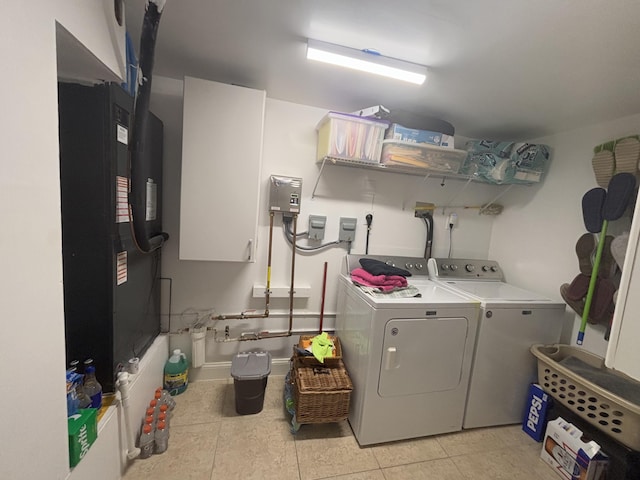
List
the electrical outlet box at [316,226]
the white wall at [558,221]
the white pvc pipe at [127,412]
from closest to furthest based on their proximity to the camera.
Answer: the white pvc pipe at [127,412] < the white wall at [558,221] < the electrical outlet box at [316,226]

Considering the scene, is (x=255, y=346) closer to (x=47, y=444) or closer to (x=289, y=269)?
(x=289, y=269)

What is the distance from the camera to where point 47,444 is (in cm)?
80

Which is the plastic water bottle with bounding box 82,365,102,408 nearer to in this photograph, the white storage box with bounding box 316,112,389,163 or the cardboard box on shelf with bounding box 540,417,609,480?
the white storage box with bounding box 316,112,389,163

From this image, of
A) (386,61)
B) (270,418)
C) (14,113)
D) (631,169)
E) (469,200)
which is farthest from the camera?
(469,200)

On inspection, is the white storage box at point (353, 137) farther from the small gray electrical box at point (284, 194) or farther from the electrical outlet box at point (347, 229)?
the electrical outlet box at point (347, 229)

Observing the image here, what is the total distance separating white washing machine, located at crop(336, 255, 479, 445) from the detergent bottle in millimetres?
1340

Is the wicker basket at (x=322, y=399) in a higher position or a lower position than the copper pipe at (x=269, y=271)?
lower

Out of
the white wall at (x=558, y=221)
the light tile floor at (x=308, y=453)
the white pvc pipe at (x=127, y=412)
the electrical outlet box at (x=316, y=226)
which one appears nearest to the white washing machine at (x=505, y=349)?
the light tile floor at (x=308, y=453)

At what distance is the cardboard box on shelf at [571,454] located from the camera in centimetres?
148

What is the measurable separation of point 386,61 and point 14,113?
59.8 inches

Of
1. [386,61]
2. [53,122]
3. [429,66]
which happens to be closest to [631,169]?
[429,66]

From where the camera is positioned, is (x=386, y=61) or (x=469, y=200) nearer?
(x=386, y=61)

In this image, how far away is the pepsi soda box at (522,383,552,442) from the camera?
1841mm

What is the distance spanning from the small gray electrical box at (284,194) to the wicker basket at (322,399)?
4.20ft
